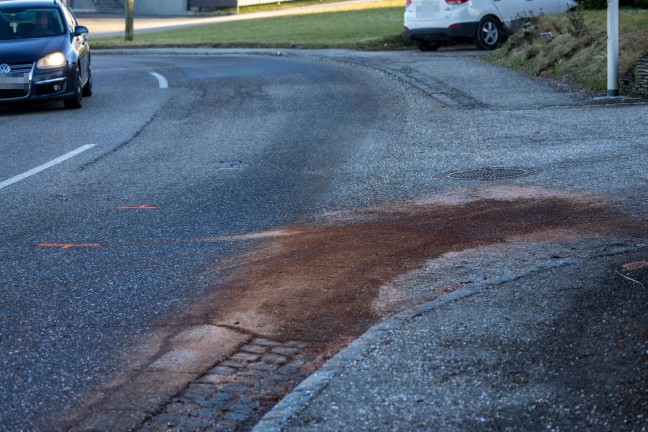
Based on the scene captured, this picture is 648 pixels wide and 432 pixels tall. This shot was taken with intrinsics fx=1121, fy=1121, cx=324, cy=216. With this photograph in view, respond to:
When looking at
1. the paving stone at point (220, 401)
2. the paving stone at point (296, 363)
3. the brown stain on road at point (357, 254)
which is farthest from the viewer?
the brown stain on road at point (357, 254)

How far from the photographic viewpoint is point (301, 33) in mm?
39375

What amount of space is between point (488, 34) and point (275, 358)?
2169cm

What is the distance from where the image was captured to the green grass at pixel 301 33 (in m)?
32.7

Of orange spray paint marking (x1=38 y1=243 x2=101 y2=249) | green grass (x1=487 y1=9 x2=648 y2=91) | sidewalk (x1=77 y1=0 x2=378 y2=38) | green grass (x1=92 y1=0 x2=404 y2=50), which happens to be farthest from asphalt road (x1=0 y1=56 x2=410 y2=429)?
sidewalk (x1=77 y1=0 x2=378 y2=38)

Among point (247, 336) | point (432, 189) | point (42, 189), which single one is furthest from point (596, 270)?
point (42, 189)

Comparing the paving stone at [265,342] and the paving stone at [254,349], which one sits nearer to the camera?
the paving stone at [254,349]

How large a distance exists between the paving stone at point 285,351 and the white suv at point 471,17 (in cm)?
2108

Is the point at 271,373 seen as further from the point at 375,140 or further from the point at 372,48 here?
the point at 372,48

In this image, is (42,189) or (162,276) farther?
(42,189)

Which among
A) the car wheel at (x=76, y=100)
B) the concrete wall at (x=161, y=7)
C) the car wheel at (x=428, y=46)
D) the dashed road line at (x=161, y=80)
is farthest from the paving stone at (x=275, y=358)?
the concrete wall at (x=161, y=7)

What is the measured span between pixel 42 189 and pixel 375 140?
14.0 feet

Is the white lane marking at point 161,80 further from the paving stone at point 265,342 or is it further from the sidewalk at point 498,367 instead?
the paving stone at point 265,342

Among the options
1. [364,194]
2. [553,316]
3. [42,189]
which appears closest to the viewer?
[553,316]

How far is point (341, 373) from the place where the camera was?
505 cm
